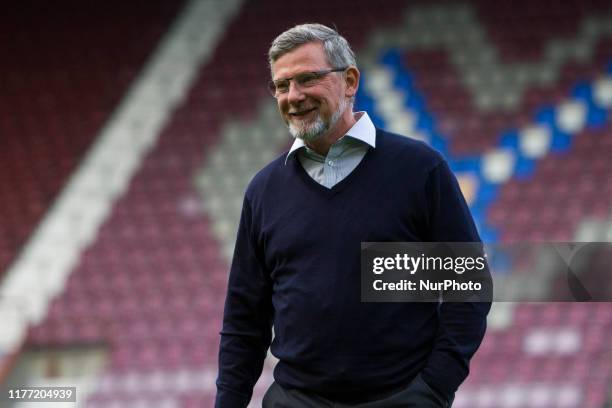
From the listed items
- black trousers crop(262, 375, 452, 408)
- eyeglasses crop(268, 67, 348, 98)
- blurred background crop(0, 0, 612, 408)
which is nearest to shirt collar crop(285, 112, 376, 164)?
eyeglasses crop(268, 67, 348, 98)

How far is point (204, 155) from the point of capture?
600 cm

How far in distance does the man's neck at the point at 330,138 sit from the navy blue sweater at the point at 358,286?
0.19ft

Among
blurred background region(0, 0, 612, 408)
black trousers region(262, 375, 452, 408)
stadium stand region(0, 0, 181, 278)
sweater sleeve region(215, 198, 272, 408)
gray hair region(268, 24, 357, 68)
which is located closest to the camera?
black trousers region(262, 375, 452, 408)

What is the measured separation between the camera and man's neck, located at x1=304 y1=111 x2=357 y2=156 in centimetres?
175

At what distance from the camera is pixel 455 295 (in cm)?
165

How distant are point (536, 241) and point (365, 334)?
3.98 m

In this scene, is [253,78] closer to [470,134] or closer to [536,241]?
[470,134]

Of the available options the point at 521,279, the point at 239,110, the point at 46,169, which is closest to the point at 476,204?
the point at 239,110

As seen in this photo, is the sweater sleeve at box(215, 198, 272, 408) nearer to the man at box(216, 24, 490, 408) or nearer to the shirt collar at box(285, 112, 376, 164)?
the man at box(216, 24, 490, 408)

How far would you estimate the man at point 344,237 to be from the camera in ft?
5.32

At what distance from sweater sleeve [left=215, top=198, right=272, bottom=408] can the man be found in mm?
40

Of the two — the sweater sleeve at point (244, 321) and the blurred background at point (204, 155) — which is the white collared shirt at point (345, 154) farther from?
the blurred background at point (204, 155)

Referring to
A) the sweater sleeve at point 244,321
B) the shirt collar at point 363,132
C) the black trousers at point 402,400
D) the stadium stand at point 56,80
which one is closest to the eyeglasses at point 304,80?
the shirt collar at point 363,132

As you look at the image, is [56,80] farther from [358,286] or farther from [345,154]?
[358,286]
